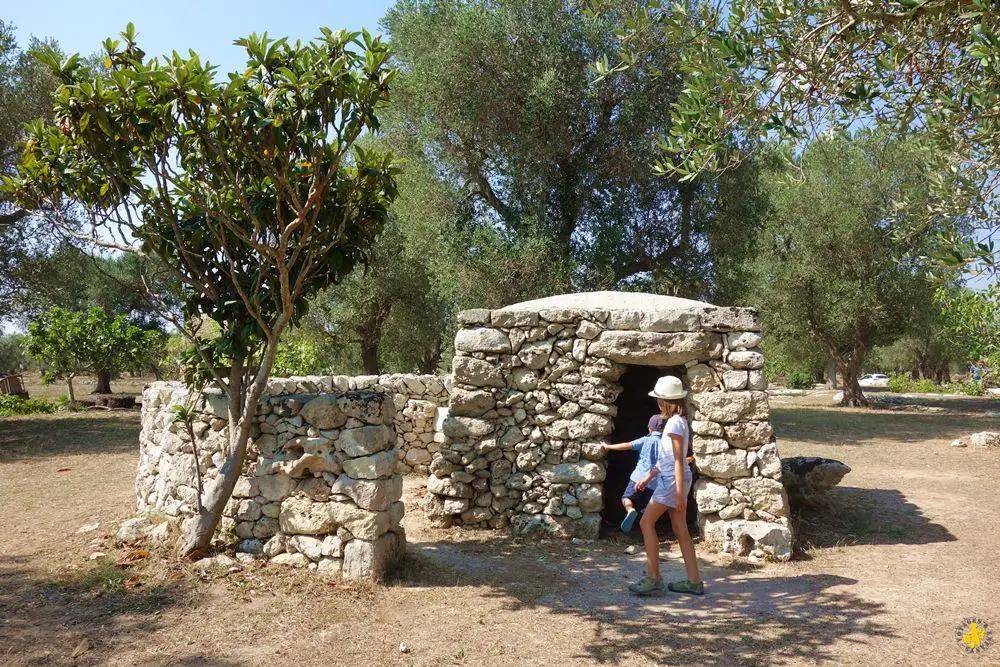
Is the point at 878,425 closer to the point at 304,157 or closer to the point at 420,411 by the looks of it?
the point at 420,411

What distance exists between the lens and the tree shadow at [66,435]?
12.7 meters

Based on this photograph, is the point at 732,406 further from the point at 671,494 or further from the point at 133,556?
the point at 133,556

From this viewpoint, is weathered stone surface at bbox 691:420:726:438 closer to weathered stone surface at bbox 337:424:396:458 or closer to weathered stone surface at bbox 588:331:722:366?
weathered stone surface at bbox 588:331:722:366

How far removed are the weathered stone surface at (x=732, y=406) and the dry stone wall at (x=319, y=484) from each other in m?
3.29

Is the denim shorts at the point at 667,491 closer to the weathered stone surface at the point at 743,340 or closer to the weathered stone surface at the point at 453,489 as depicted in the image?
the weathered stone surface at the point at 743,340

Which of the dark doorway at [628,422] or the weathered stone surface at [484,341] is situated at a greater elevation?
the weathered stone surface at [484,341]

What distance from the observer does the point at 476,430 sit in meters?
7.61

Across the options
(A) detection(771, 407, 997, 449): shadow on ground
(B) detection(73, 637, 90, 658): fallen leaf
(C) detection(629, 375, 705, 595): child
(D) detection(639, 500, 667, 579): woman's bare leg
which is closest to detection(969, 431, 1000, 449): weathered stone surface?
(A) detection(771, 407, 997, 449): shadow on ground

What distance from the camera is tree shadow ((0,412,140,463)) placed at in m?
12.7

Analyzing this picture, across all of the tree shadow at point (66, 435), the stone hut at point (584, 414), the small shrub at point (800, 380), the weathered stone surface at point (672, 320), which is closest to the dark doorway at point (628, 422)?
the stone hut at point (584, 414)

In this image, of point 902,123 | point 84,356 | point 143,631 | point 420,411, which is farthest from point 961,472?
point 84,356

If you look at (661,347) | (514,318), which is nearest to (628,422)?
(661,347)

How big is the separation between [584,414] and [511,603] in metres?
2.49

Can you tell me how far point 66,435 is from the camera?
14734 mm
